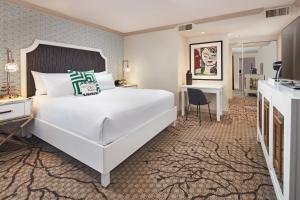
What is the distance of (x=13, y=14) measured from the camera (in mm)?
2832

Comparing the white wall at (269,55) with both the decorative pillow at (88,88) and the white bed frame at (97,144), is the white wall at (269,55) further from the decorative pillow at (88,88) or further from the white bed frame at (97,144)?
the decorative pillow at (88,88)

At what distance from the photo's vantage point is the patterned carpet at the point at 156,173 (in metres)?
1.61

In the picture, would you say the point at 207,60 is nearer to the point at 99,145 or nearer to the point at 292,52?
the point at 292,52

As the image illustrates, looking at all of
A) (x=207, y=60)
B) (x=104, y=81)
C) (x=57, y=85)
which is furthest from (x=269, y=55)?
(x=57, y=85)

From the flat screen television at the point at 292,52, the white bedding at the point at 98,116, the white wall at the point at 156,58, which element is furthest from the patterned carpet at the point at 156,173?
the white wall at the point at 156,58

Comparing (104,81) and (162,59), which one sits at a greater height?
(162,59)

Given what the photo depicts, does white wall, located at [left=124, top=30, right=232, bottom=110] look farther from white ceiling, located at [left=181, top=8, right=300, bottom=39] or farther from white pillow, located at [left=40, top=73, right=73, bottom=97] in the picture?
white pillow, located at [left=40, top=73, right=73, bottom=97]

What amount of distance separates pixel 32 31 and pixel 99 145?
8.62 ft

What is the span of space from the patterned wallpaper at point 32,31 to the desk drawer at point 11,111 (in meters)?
0.67

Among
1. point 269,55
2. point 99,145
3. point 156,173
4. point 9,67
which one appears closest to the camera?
point 99,145

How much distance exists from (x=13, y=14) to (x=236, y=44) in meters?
5.94

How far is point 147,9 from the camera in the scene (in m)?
3.24

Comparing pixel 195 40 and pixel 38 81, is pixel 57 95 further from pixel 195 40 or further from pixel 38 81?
pixel 195 40

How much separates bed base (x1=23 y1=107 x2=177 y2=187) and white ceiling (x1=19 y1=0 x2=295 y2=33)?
1919 millimetres
